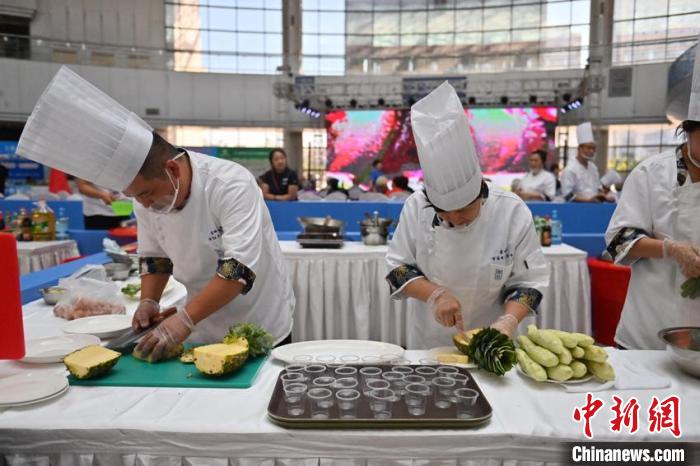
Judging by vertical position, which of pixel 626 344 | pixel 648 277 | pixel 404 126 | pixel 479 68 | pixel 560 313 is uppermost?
pixel 479 68

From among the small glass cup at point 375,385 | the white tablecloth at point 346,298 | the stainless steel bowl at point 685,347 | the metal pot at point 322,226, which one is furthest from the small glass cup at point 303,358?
the metal pot at point 322,226

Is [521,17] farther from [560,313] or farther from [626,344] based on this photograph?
[626,344]

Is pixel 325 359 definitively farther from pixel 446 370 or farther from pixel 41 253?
pixel 41 253

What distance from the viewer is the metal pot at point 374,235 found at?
13.3ft

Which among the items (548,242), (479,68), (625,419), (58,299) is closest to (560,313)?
(548,242)

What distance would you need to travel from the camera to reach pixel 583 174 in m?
6.12

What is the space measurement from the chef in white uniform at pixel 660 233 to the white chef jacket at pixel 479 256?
326 mm

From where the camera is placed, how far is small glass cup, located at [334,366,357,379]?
1.27m

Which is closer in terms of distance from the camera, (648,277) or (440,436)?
(440,436)

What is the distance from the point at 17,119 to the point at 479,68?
12.9 m

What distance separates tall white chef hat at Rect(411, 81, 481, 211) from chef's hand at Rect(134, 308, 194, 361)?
81 cm

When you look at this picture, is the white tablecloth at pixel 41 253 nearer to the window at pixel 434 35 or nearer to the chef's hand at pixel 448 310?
the chef's hand at pixel 448 310

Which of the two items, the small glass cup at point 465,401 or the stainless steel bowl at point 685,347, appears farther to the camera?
the stainless steel bowl at point 685,347

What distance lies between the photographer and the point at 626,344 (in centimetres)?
194
